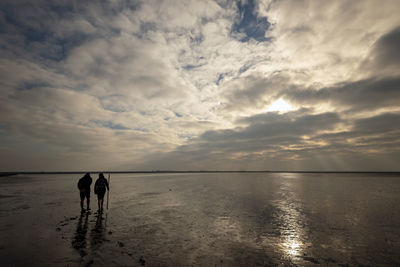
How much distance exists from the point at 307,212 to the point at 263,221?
618 cm

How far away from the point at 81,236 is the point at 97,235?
79 cm

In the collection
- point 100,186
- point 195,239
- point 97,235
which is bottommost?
point 195,239

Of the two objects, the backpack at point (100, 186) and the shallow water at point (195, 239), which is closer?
the shallow water at point (195, 239)

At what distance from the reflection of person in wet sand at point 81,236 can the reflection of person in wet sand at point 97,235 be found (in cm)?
38

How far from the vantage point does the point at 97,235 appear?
→ 1088cm

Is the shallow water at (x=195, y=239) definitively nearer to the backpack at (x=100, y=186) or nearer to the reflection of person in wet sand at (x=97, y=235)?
the reflection of person in wet sand at (x=97, y=235)

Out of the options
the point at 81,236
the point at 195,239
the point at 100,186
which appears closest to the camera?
the point at 81,236

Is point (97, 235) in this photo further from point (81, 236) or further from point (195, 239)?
point (195, 239)

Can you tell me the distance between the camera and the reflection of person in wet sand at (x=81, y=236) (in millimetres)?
8952

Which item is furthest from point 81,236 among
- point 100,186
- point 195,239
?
point 100,186

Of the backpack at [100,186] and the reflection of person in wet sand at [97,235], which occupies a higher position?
the backpack at [100,186]

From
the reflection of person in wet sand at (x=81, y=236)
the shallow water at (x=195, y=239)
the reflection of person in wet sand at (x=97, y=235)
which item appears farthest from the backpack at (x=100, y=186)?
the reflection of person in wet sand at (x=97, y=235)

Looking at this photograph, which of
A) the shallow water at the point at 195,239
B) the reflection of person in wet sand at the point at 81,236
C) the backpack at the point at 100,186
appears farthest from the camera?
the backpack at the point at 100,186

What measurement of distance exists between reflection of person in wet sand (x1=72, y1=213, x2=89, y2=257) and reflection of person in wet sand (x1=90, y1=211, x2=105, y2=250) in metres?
0.38
